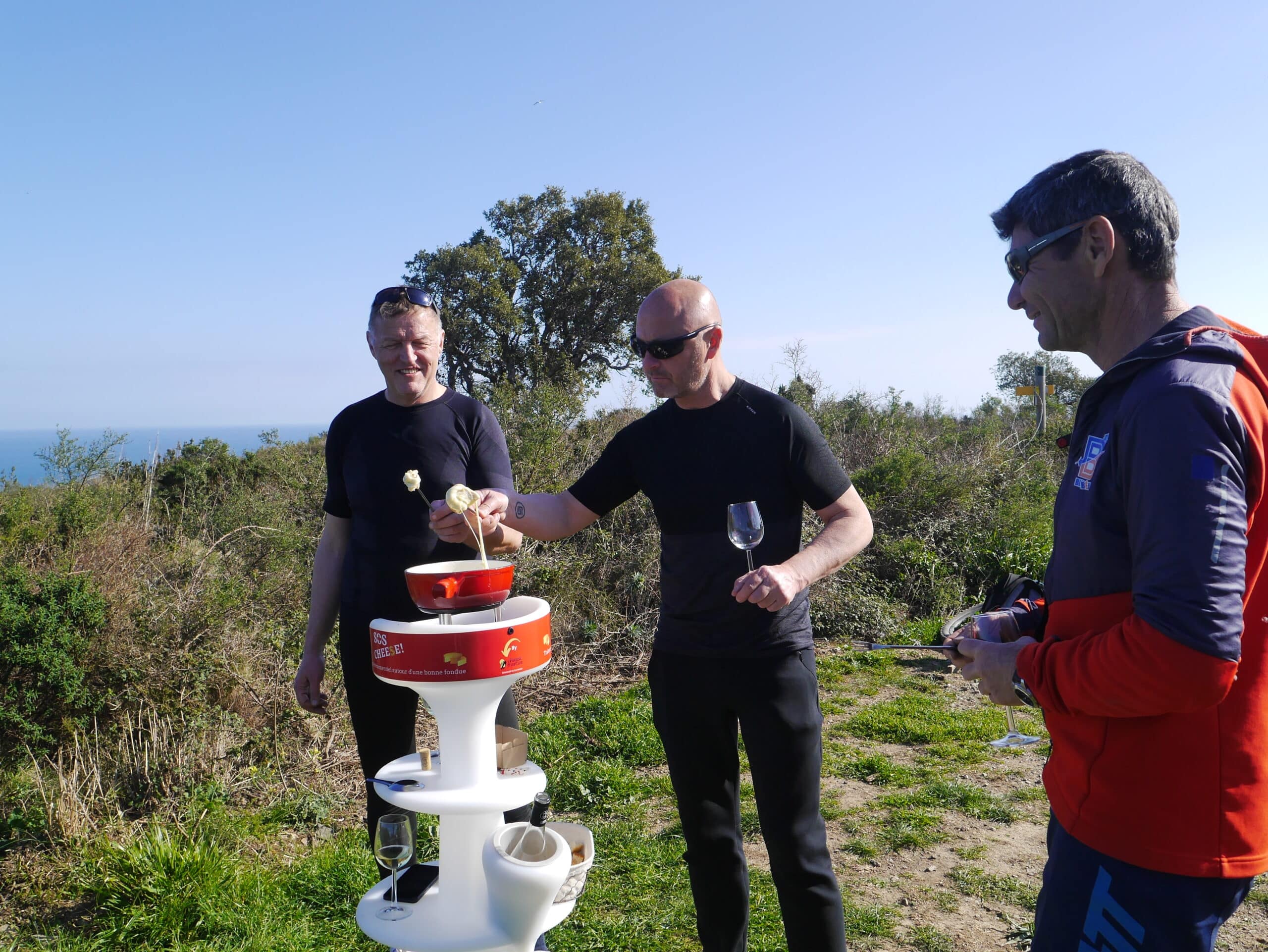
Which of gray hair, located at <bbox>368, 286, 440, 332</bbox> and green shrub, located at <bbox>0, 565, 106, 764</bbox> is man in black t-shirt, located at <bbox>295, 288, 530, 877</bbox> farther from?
green shrub, located at <bbox>0, 565, 106, 764</bbox>

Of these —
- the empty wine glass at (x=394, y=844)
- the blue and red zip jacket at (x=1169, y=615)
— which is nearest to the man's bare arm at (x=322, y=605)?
the empty wine glass at (x=394, y=844)

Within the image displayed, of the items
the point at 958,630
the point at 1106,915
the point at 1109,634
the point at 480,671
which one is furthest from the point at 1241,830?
the point at 480,671

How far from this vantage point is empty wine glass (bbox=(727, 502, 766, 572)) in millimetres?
2570

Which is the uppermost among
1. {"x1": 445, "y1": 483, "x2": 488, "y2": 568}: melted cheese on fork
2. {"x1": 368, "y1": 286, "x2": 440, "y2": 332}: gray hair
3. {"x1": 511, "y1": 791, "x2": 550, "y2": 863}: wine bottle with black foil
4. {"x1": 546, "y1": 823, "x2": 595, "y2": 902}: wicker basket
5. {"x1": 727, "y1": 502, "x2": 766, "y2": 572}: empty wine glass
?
{"x1": 368, "y1": 286, "x2": 440, "y2": 332}: gray hair

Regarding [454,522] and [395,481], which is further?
[395,481]

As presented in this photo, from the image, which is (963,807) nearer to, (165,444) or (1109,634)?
(1109,634)

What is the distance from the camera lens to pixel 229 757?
441 centimetres

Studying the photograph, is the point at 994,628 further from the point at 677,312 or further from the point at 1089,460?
the point at 677,312

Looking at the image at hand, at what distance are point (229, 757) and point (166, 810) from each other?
1.37 ft

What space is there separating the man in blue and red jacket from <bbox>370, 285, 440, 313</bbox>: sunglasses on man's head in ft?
6.85

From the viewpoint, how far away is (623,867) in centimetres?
394

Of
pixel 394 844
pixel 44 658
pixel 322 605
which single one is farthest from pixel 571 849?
pixel 44 658

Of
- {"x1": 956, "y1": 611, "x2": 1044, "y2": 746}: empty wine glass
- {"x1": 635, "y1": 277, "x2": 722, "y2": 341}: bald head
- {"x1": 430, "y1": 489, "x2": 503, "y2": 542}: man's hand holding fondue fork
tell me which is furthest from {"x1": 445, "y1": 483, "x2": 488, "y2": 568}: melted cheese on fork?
{"x1": 956, "y1": 611, "x2": 1044, "y2": 746}: empty wine glass

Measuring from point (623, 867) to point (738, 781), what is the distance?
1.51 metres
